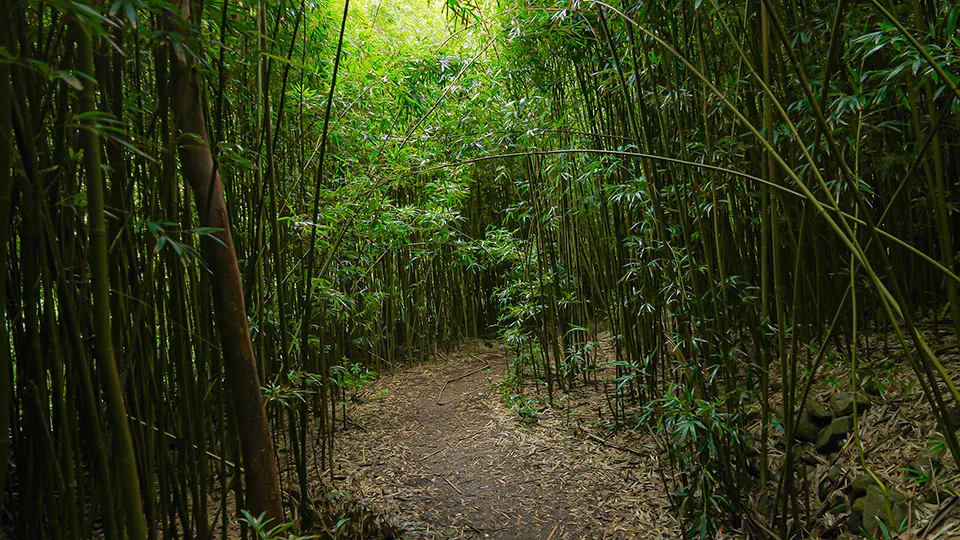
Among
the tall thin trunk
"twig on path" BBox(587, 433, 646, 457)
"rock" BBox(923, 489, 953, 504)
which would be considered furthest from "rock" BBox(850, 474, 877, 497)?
the tall thin trunk

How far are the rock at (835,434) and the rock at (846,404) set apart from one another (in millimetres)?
27

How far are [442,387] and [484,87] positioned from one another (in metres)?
2.66

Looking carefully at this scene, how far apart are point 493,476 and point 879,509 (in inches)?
69.8

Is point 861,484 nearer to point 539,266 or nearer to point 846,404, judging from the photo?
point 846,404

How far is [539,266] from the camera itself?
3715mm

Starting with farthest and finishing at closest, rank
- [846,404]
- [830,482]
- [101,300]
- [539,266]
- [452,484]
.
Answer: [539,266] → [452,484] → [846,404] → [830,482] → [101,300]

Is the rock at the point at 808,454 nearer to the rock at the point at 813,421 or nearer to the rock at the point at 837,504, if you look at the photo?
the rock at the point at 813,421

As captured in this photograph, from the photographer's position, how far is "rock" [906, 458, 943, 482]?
1312 millimetres

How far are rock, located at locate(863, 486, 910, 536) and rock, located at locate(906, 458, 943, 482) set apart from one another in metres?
0.07

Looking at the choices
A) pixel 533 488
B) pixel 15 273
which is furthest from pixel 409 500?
pixel 15 273

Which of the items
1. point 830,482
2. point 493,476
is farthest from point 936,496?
point 493,476

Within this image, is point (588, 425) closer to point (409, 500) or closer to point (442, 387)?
point (409, 500)

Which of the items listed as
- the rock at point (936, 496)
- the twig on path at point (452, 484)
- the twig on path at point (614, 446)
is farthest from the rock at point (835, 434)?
the twig on path at point (452, 484)

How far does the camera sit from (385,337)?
515cm
